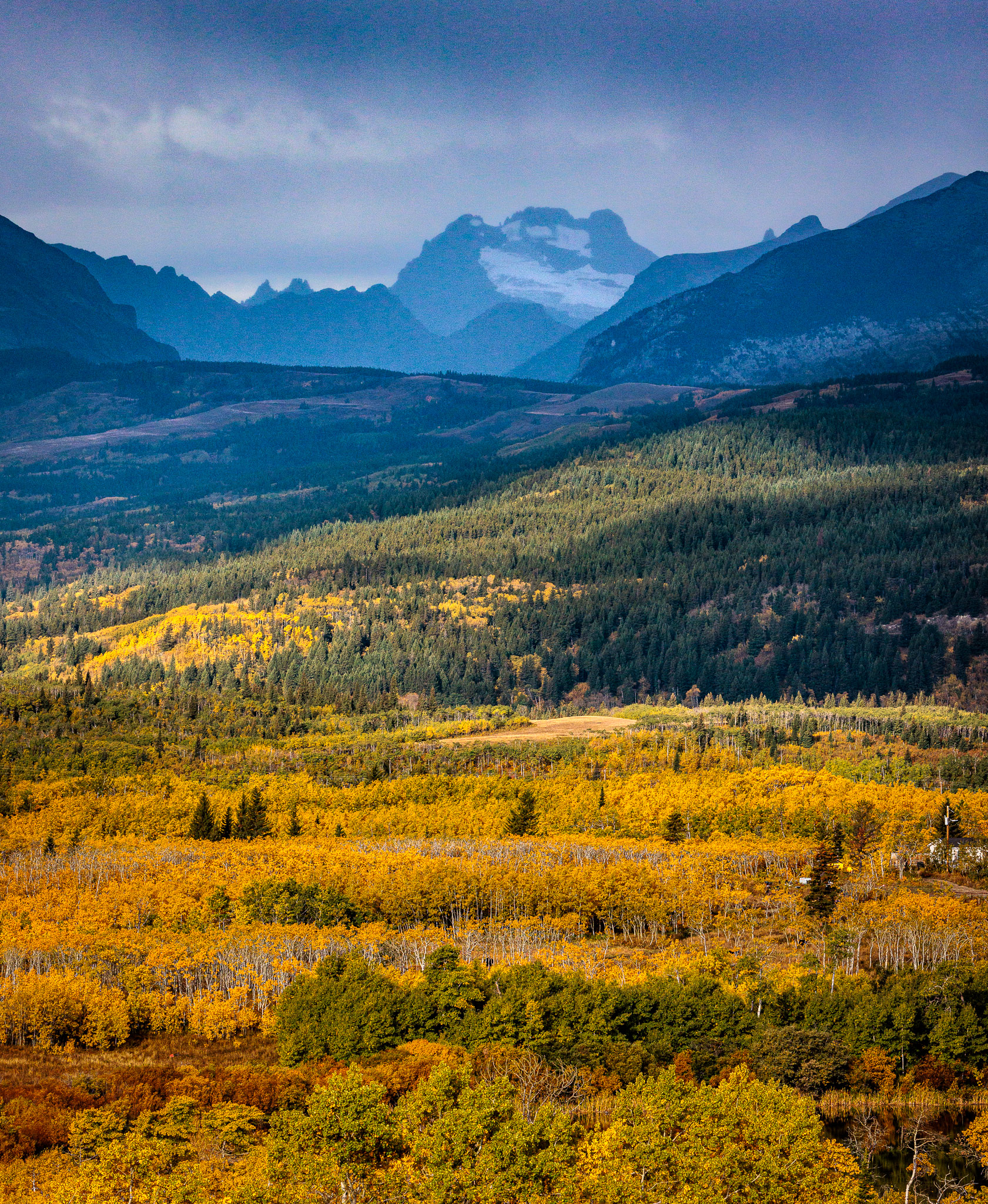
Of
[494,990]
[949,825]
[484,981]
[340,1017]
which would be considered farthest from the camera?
[949,825]

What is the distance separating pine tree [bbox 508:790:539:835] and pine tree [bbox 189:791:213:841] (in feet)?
123

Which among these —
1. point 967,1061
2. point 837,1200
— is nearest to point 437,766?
point 967,1061

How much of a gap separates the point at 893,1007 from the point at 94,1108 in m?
60.6

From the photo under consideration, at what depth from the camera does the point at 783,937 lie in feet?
414

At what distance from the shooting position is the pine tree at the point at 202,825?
158625mm

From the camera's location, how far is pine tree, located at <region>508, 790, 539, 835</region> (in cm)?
16050

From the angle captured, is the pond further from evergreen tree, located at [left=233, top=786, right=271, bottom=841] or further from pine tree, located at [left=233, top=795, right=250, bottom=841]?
pine tree, located at [left=233, top=795, right=250, bottom=841]

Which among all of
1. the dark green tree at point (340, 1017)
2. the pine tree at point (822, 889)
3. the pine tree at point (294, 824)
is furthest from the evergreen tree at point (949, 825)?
the dark green tree at point (340, 1017)

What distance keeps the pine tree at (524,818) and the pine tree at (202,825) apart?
3749cm

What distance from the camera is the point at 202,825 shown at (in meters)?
160

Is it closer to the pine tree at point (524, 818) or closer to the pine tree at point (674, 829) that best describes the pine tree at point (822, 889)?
the pine tree at point (674, 829)

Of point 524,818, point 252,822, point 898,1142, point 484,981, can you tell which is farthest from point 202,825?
point 898,1142

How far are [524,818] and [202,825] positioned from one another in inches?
1597

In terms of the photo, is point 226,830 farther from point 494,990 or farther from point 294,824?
point 494,990
